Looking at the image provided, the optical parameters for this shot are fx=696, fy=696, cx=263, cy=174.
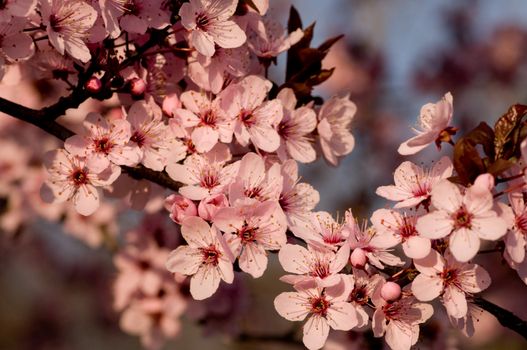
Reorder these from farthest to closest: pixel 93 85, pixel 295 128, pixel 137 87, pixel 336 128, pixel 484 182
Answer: pixel 336 128 → pixel 295 128 → pixel 137 87 → pixel 93 85 → pixel 484 182

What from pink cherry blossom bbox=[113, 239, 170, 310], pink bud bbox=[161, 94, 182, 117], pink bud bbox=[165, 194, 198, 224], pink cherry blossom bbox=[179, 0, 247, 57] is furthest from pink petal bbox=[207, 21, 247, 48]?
pink cherry blossom bbox=[113, 239, 170, 310]

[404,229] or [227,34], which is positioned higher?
[227,34]

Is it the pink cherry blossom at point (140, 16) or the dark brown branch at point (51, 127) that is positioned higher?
the pink cherry blossom at point (140, 16)

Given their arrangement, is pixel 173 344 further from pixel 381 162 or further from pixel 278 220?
pixel 278 220

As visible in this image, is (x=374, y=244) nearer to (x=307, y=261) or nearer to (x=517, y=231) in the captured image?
(x=307, y=261)

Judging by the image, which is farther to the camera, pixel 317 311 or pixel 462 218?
pixel 317 311

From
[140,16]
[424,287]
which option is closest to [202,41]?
[140,16]

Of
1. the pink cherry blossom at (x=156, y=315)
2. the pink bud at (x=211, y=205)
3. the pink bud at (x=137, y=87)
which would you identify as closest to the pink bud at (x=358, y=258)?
the pink bud at (x=211, y=205)

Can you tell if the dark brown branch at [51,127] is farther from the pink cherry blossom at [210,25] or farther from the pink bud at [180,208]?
the pink cherry blossom at [210,25]
